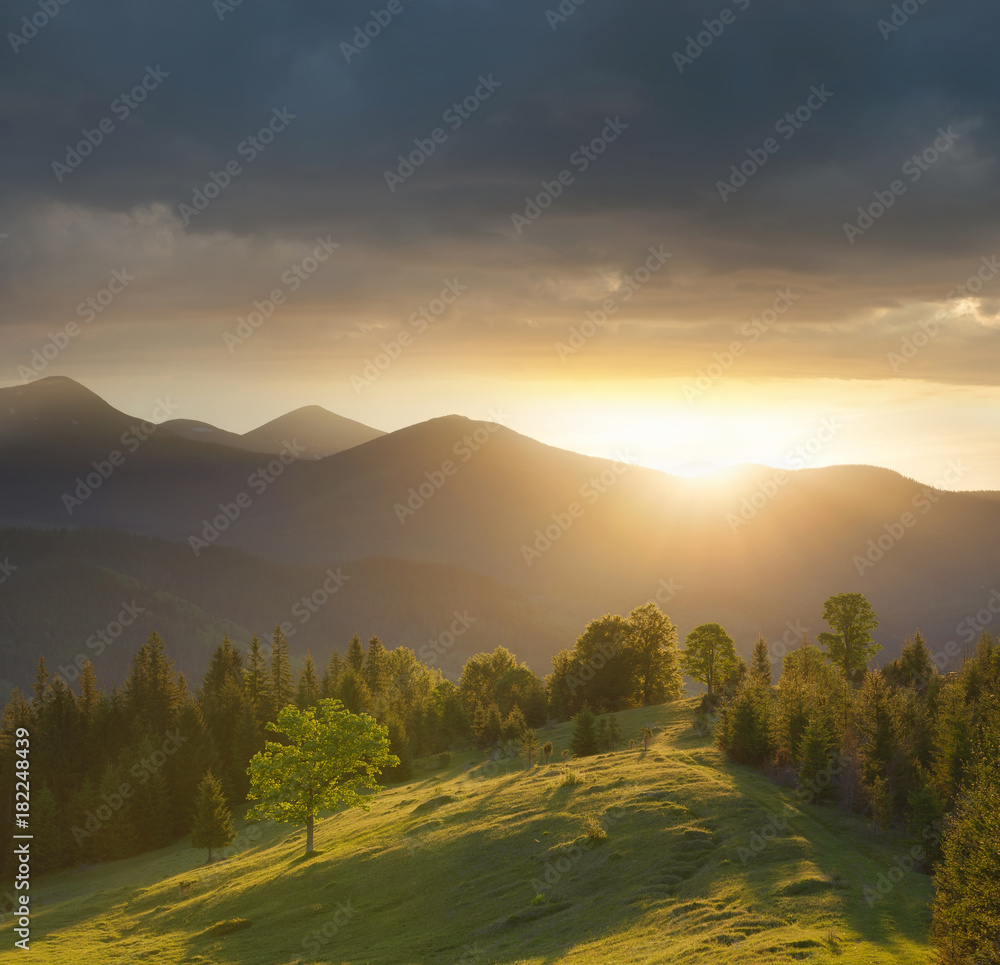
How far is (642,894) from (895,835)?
23.8 meters

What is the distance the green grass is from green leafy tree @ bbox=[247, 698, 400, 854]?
3559 millimetres

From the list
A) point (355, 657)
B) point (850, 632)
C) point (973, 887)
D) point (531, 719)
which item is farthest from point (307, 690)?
point (973, 887)

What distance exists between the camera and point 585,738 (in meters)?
84.9

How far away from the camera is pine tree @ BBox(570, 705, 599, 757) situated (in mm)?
84188

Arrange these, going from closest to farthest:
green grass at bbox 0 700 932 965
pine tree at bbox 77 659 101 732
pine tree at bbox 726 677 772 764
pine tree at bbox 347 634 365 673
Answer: green grass at bbox 0 700 932 965 → pine tree at bbox 726 677 772 764 → pine tree at bbox 77 659 101 732 → pine tree at bbox 347 634 365 673

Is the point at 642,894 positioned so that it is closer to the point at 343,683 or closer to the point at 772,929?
the point at 772,929

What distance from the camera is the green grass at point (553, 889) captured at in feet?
123

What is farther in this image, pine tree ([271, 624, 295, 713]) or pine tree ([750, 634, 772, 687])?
pine tree ([271, 624, 295, 713])

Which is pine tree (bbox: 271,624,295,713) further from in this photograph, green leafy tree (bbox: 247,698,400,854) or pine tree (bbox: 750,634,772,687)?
pine tree (bbox: 750,634,772,687)

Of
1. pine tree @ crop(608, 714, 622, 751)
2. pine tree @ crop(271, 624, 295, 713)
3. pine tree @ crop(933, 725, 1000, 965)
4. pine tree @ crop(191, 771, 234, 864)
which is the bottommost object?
pine tree @ crop(191, 771, 234, 864)

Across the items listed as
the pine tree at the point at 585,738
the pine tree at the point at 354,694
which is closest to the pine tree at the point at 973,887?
Result: the pine tree at the point at 585,738

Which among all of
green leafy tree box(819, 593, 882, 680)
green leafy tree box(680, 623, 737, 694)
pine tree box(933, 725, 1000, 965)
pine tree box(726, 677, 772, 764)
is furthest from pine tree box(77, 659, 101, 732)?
pine tree box(933, 725, 1000, 965)

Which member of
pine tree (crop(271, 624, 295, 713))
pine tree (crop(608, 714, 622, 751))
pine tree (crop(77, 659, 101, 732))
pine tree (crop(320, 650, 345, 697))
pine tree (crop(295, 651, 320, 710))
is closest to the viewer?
pine tree (crop(608, 714, 622, 751))

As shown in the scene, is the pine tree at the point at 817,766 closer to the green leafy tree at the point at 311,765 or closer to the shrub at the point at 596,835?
the shrub at the point at 596,835
